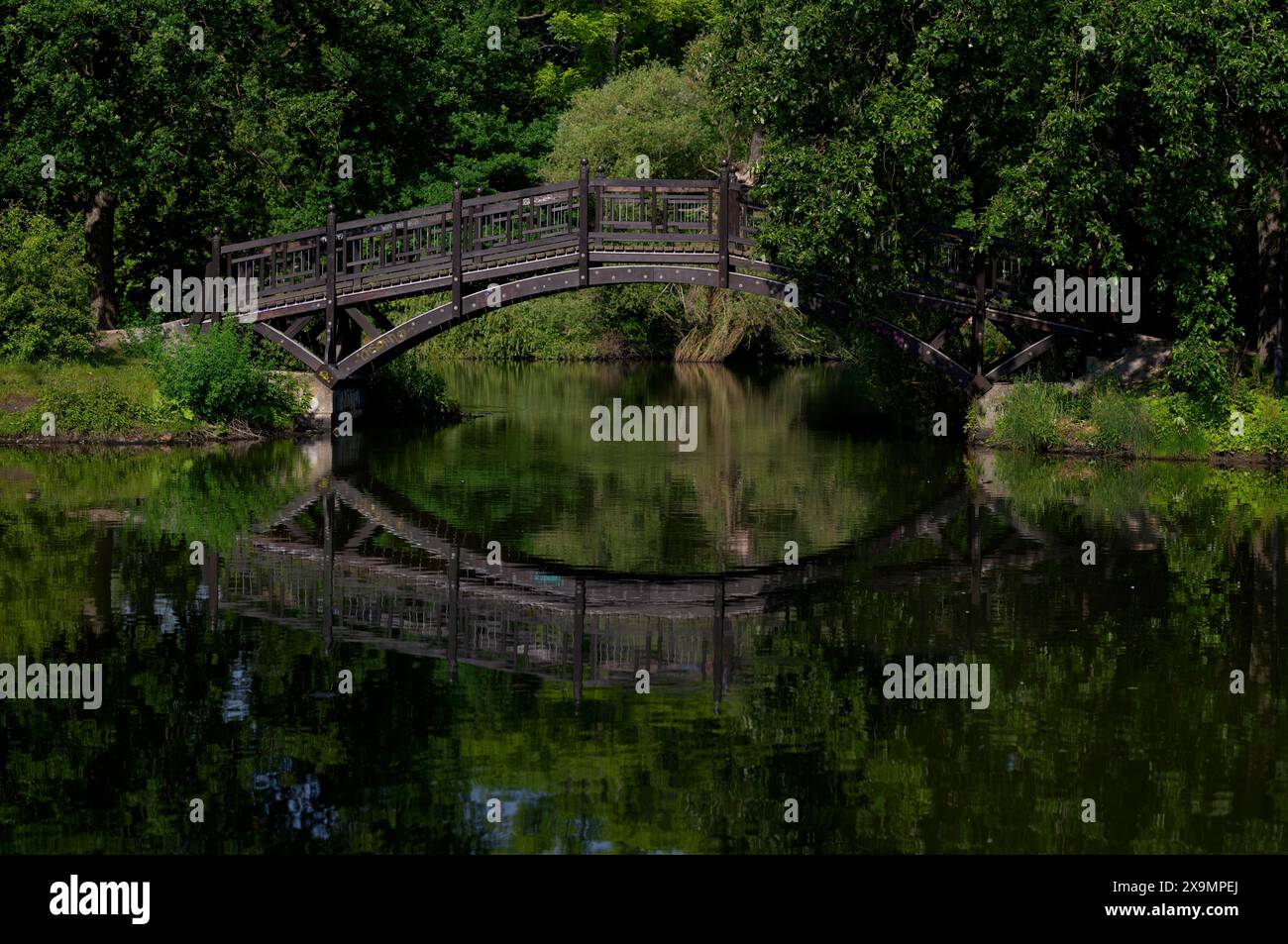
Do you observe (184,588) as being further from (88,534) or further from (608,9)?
(608,9)

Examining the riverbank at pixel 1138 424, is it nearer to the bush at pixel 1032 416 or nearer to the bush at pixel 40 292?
the bush at pixel 1032 416

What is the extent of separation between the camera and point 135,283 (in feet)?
119

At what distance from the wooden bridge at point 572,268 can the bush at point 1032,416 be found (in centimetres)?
68

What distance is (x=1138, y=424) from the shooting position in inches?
1061

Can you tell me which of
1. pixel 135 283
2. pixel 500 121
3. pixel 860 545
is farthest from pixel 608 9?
pixel 860 545

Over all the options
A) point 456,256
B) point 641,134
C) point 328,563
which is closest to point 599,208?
point 456,256

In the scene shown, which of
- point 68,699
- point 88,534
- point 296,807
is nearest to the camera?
point 296,807

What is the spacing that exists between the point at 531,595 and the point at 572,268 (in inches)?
581

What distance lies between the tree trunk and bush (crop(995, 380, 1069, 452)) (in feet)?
55.0

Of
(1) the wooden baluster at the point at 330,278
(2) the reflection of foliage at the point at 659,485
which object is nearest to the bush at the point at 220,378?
(1) the wooden baluster at the point at 330,278

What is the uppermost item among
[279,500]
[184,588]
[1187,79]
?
[1187,79]

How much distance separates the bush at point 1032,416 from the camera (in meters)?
28.1

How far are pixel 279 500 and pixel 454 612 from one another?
750cm
